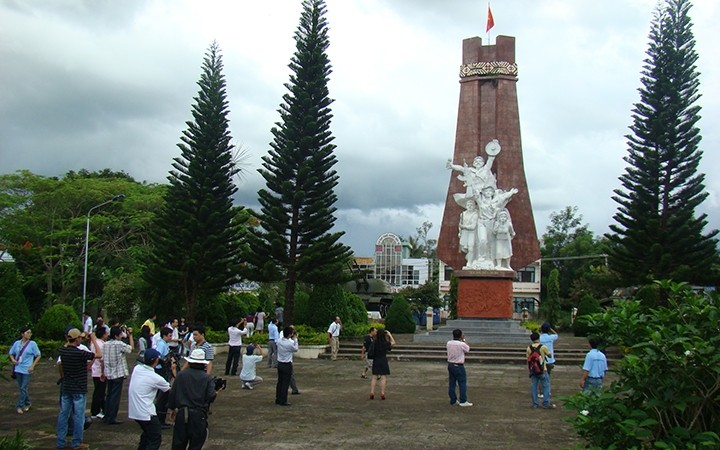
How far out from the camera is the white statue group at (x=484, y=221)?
21266 millimetres

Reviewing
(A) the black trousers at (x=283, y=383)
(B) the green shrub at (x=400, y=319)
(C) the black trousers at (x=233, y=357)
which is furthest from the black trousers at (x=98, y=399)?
(B) the green shrub at (x=400, y=319)

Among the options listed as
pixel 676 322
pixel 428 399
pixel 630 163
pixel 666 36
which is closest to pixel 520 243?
pixel 630 163

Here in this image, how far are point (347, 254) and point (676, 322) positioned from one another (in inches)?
604

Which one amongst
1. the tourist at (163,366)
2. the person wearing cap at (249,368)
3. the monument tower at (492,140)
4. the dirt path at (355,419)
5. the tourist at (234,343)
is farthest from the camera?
the monument tower at (492,140)

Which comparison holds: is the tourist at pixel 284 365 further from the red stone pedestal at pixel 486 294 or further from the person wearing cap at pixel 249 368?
the red stone pedestal at pixel 486 294

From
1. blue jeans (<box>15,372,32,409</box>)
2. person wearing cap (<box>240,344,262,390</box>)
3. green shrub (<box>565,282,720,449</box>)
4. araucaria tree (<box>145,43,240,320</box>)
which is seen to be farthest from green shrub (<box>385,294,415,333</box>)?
green shrub (<box>565,282,720,449</box>)

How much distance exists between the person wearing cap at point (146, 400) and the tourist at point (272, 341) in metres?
7.26

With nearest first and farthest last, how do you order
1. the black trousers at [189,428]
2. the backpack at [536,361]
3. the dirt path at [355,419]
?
the black trousers at [189,428], the dirt path at [355,419], the backpack at [536,361]

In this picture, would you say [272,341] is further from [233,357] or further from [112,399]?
[112,399]

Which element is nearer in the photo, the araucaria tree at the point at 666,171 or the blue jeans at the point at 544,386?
the blue jeans at the point at 544,386

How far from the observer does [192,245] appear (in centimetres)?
2041

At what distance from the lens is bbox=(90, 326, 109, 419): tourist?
7785 mm

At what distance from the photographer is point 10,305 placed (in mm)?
16109

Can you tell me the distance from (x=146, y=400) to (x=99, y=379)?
2394 millimetres
